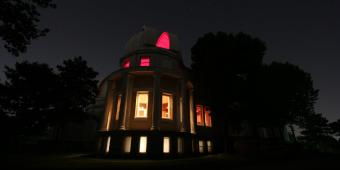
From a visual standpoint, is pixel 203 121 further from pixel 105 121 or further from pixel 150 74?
pixel 105 121

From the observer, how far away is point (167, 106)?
74.9 feet

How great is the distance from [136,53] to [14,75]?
18179mm

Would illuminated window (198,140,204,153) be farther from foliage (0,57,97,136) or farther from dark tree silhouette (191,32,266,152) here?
foliage (0,57,97,136)

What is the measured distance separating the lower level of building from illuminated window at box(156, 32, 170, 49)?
1295cm

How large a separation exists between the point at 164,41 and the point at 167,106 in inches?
399

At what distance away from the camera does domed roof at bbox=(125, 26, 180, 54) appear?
85.4ft

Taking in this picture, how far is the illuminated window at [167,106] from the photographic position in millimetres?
22323

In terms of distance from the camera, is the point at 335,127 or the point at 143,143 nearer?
the point at 143,143

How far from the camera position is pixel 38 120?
27.6 m

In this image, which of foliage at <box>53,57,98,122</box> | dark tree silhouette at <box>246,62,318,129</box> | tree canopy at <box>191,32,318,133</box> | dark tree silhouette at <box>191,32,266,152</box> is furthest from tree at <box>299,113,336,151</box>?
foliage at <box>53,57,98,122</box>

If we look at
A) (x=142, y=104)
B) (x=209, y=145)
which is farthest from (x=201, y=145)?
(x=142, y=104)

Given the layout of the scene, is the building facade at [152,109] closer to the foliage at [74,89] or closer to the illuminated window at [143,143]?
the illuminated window at [143,143]

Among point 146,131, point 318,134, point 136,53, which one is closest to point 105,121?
point 146,131

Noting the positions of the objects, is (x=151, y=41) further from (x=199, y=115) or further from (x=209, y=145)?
(x=209, y=145)
